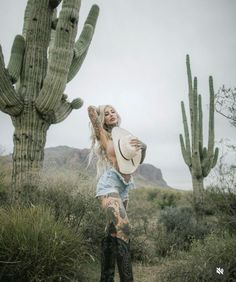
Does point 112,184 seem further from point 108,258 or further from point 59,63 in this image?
point 59,63

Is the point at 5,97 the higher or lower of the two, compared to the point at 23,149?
higher

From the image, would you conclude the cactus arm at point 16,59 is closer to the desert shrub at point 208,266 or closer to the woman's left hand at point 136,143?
the woman's left hand at point 136,143

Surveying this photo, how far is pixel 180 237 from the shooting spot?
6.00m

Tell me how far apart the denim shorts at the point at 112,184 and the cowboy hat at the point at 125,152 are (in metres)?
0.09

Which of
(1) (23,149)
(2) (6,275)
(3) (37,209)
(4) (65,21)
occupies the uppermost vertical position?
(4) (65,21)

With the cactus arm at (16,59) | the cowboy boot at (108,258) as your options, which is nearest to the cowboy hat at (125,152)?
the cowboy boot at (108,258)

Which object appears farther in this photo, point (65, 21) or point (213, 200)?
point (213, 200)

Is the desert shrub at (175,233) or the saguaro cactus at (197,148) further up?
the saguaro cactus at (197,148)

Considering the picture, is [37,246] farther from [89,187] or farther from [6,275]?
[89,187]

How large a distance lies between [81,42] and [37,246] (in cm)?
474

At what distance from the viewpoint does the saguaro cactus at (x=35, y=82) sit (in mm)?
5059

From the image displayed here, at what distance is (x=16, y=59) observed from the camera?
18.4 feet

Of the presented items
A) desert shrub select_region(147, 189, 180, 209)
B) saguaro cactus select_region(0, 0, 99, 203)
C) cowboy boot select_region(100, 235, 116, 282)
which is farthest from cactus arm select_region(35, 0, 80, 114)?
desert shrub select_region(147, 189, 180, 209)

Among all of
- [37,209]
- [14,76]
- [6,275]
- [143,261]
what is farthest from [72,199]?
[14,76]
